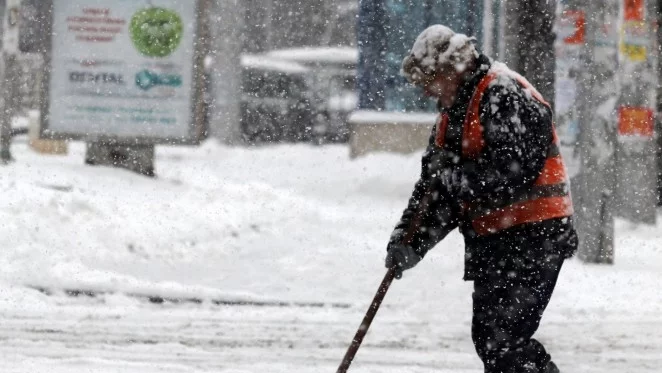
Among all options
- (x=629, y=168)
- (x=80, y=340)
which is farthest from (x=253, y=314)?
(x=629, y=168)

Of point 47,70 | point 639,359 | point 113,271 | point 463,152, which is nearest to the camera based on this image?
point 463,152

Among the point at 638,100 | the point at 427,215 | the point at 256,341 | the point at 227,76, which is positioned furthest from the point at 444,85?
the point at 227,76

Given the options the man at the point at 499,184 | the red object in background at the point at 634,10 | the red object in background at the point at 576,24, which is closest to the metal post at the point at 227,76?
the red object in background at the point at 634,10

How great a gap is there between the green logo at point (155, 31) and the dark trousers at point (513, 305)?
924 cm

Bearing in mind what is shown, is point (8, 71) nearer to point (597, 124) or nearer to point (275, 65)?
point (597, 124)

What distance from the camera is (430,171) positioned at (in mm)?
4559

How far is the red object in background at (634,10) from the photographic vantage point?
11188 millimetres

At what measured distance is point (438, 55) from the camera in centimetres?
428

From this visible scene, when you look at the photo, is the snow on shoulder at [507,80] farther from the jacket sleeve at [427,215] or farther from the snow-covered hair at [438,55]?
the jacket sleeve at [427,215]

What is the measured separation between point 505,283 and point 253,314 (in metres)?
3.82

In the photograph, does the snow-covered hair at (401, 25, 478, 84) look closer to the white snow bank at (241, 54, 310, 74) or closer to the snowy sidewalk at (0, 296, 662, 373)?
the snowy sidewalk at (0, 296, 662, 373)

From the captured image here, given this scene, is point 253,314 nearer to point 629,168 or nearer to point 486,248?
point 486,248

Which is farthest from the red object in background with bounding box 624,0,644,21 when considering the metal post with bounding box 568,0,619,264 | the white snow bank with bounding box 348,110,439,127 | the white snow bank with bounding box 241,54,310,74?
the white snow bank with bounding box 241,54,310,74

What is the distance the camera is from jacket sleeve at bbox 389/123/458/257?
464cm
